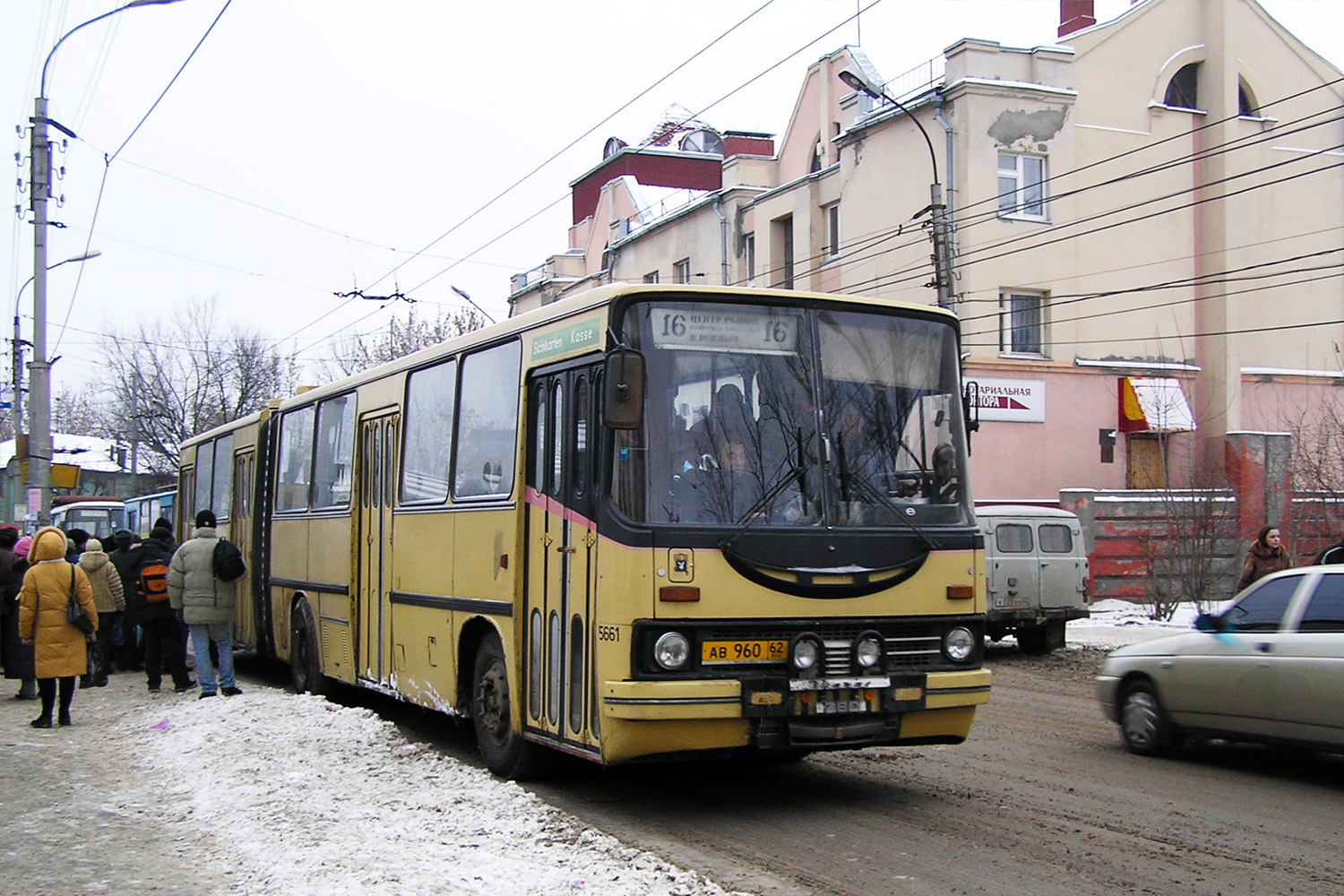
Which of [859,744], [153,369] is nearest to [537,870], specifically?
[859,744]

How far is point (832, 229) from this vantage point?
3419 centimetres

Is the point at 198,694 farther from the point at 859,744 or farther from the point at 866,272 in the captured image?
the point at 866,272

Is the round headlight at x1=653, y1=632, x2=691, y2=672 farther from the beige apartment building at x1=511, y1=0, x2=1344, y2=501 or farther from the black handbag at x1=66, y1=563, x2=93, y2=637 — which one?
the beige apartment building at x1=511, y1=0, x2=1344, y2=501

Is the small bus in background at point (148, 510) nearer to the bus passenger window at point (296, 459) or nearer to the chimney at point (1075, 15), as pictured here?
the bus passenger window at point (296, 459)

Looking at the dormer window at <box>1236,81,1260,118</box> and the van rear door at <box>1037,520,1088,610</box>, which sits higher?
the dormer window at <box>1236,81,1260,118</box>

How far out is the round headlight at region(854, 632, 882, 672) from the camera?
7.93 m

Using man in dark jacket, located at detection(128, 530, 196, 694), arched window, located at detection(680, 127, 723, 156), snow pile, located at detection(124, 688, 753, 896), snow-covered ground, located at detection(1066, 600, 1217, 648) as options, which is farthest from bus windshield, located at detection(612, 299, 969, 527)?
arched window, located at detection(680, 127, 723, 156)

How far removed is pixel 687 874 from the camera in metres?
6.34

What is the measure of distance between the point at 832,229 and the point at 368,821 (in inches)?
1099

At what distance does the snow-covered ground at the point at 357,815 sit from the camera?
6.43 meters

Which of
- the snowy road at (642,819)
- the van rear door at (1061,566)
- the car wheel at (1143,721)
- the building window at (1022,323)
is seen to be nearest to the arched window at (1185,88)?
the building window at (1022,323)

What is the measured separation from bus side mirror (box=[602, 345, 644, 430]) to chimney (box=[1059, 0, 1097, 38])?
30196mm

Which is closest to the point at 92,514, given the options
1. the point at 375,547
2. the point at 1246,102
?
the point at 1246,102

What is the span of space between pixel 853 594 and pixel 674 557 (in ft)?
A: 3.55
